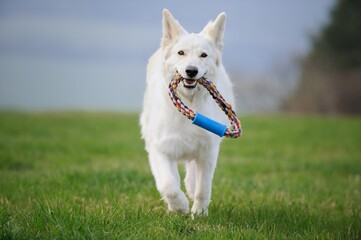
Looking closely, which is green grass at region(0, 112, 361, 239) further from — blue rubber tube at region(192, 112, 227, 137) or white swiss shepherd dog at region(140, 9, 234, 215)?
blue rubber tube at region(192, 112, 227, 137)

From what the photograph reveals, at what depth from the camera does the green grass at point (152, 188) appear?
4922 mm

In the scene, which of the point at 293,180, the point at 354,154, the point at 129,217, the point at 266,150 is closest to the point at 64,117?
the point at 266,150

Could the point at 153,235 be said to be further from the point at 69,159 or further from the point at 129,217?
the point at 69,159

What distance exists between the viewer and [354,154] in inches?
573

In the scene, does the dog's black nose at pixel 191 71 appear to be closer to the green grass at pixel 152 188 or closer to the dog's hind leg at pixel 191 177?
the green grass at pixel 152 188

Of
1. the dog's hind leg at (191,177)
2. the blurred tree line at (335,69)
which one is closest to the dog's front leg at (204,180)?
the dog's hind leg at (191,177)

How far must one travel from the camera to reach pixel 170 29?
229 inches

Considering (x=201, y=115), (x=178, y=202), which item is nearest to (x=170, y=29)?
(x=201, y=115)

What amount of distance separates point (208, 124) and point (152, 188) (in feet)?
8.32

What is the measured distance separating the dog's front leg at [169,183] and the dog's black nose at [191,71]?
41.1 inches

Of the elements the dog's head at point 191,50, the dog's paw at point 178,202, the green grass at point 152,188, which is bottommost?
the green grass at point 152,188

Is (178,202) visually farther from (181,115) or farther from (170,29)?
(170,29)

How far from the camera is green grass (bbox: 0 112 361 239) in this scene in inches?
194

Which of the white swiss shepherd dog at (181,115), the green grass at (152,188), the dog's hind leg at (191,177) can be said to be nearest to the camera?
the green grass at (152,188)
